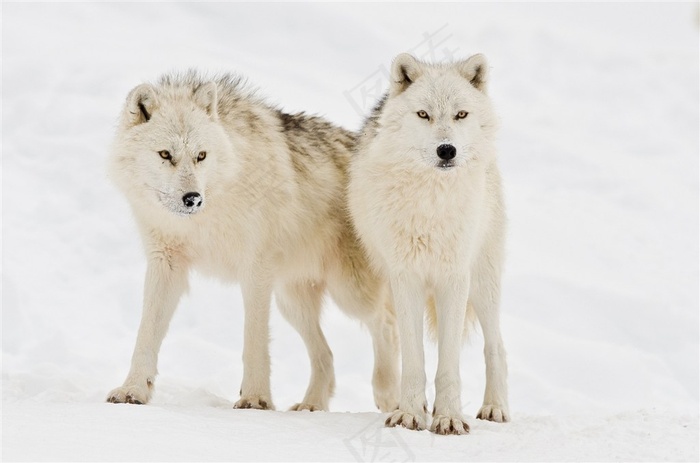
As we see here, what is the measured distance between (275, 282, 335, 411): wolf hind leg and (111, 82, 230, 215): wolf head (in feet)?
5.53

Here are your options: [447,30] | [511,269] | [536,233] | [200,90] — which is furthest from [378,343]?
[447,30]

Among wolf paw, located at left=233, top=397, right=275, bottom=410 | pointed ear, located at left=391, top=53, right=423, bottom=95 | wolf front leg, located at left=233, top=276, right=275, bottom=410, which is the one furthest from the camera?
wolf front leg, located at left=233, top=276, right=275, bottom=410

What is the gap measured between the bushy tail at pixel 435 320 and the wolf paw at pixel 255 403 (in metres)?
1.47

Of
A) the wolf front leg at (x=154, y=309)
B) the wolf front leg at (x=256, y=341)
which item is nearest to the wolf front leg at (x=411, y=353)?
the wolf front leg at (x=256, y=341)

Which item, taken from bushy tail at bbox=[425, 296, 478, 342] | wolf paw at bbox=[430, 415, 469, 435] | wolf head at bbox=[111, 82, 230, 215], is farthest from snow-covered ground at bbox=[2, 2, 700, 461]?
wolf head at bbox=[111, 82, 230, 215]

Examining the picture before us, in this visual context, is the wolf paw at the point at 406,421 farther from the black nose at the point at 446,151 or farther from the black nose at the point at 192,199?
the black nose at the point at 192,199

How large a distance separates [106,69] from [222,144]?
A: 6834mm

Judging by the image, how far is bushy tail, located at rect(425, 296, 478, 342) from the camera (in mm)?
6984

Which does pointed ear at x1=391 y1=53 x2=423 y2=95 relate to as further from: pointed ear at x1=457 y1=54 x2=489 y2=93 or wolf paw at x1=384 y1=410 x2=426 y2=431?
wolf paw at x1=384 y1=410 x2=426 y2=431

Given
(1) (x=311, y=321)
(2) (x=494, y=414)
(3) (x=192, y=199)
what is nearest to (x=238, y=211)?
(3) (x=192, y=199)

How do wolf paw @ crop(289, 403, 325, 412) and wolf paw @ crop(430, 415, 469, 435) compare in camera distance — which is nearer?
wolf paw @ crop(430, 415, 469, 435)

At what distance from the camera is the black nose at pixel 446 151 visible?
17.8 feet

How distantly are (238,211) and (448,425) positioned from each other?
6.70ft

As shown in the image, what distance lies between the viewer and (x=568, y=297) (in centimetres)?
1057
